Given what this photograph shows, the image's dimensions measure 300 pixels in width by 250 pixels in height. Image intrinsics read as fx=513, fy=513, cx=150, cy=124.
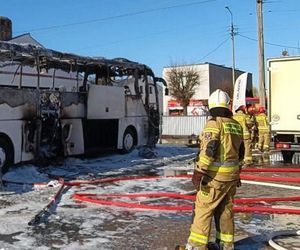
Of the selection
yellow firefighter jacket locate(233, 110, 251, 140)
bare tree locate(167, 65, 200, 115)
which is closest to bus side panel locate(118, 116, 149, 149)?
yellow firefighter jacket locate(233, 110, 251, 140)

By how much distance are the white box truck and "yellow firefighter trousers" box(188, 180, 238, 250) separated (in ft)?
30.4

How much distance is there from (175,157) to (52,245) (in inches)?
413

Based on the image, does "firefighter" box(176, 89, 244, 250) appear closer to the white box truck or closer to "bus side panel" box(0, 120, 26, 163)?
"bus side panel" box(0, 120, 26, 163)

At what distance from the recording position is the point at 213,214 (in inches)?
207

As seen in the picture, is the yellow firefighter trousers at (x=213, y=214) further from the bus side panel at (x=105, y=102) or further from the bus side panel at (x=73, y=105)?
the bus side panel at (x=105, y=102)

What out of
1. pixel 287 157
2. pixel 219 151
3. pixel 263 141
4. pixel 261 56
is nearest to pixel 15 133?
pixel 219 151

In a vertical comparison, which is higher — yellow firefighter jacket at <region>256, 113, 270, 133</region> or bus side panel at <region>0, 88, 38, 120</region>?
bus side panel at <region>0, 88, 38, 120</region>

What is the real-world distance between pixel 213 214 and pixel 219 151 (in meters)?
0.65

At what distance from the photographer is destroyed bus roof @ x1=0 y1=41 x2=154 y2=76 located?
1130 centimetres

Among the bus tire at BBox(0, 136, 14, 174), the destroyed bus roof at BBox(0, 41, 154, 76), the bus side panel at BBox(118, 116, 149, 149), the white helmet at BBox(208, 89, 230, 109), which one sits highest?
the destroyed bus roof at BBox(0, 41, 154, 76)

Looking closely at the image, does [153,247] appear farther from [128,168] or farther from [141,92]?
[141,92]

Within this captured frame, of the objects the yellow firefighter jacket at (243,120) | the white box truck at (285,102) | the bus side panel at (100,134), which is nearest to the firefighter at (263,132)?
the white box truck at (285,102)

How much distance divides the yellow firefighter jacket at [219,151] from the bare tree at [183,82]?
58.9 metres

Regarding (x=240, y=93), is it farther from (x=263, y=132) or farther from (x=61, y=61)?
(x=61, y=61)
